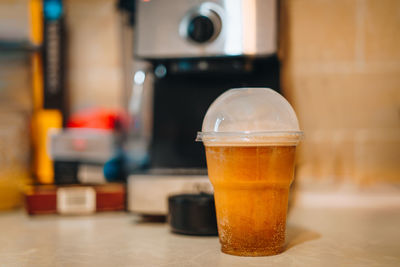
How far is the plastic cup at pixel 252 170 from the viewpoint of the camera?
60 cm

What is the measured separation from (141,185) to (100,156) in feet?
0.72

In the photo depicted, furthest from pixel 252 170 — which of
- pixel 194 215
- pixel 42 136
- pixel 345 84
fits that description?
pixel 42 136

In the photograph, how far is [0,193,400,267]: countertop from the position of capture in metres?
0.61

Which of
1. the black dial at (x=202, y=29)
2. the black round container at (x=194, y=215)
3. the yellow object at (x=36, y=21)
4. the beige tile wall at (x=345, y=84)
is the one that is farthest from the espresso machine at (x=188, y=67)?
the yellow object at (x=36, y=21)

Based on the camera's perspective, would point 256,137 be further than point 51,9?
No

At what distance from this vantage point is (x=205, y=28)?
0.90m

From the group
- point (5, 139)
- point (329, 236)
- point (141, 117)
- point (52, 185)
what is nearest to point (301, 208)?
point (329, 236)

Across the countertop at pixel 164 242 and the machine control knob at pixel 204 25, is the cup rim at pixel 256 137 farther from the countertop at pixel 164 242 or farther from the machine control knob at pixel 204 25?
the machine control knob at pixel 204 25

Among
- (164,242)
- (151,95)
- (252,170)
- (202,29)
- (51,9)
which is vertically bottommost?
(164,242)

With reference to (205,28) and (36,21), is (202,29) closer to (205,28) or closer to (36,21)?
(205,28)

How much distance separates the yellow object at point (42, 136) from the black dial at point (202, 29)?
0.50m

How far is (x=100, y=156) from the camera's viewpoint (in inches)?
42.3

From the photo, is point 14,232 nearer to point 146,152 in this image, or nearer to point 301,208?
point 146,152

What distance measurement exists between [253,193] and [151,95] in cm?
62
